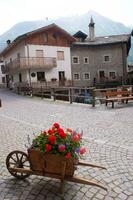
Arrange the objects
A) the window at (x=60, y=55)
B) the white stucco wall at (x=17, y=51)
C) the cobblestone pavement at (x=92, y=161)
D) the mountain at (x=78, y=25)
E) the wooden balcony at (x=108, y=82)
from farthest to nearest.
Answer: the mountain at (x=78, y=25), the wooden balcony at (x=108, y=82), the window at (x=60, y=55), the white stucco wall at (x=17, y=51), the cobblestone pavement at (x=92, y=161)

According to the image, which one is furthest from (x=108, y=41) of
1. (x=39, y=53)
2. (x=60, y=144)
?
(x=60, y=144)

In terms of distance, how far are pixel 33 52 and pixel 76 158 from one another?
1165 inches

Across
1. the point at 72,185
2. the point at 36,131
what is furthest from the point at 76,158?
the point at 36,131

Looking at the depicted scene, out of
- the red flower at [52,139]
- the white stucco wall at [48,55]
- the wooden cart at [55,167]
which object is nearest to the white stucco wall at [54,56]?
the white stucco wall at [48,55]

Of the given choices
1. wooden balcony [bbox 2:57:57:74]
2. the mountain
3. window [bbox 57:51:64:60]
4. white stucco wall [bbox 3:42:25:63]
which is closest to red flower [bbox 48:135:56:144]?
wooden balcony [bbox 2:57:57:74]

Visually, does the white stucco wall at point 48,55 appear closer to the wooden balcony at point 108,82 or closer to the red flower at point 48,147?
the wooden balcony at point 108,82

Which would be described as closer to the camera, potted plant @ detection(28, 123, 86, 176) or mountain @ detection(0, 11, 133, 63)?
potted plant @ detection(28, 123, 86, 176)

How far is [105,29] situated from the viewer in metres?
150

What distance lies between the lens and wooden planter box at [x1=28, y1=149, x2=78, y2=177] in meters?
3.71

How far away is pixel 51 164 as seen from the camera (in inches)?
150

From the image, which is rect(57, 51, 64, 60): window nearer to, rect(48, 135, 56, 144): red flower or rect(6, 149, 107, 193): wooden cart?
rect(6, 149, 107, 193): wooden cart

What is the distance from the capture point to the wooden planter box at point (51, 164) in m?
3.71

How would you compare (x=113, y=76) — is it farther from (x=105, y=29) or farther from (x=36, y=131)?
(x=105, y=29)

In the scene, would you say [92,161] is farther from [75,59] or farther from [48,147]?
[75,59]
